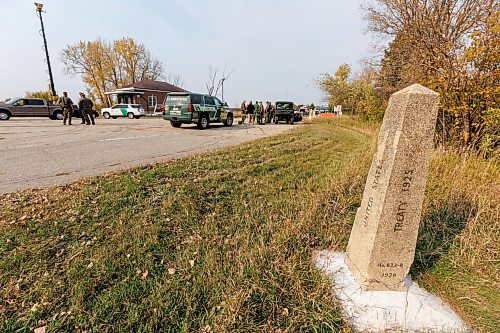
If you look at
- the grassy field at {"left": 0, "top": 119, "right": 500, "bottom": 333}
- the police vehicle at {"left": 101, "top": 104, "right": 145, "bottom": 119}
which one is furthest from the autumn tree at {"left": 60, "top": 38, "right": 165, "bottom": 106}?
the grassy field at {"left": 0, "top": 119, "right": 500, "bottom": 333}

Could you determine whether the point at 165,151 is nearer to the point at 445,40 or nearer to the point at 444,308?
the point at 444,308

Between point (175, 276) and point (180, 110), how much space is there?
41.7 ft

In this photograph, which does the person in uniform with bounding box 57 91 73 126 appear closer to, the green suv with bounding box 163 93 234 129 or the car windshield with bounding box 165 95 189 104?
the green suv with bounding box 163 93 234 129

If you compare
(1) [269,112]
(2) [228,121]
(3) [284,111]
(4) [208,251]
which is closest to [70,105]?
(2) [228,121]

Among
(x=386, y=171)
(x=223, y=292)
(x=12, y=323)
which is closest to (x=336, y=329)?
(x=223, y=292)

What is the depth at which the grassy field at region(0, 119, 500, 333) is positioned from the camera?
73.4 inches

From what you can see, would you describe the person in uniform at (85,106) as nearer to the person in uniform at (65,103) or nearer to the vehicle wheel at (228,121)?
the person in uniform at (65,103)

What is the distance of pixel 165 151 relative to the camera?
7.39 metres

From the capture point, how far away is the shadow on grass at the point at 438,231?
2576 millimetres

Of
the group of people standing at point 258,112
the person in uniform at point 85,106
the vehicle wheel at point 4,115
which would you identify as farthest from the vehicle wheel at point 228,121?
the vehicle wheel at point 4,115

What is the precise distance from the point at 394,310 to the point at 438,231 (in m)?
1.66

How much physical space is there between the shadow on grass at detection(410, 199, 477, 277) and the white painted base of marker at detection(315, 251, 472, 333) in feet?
1.45

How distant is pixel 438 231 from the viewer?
119 inches

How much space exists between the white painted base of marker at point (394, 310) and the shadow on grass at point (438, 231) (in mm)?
441
